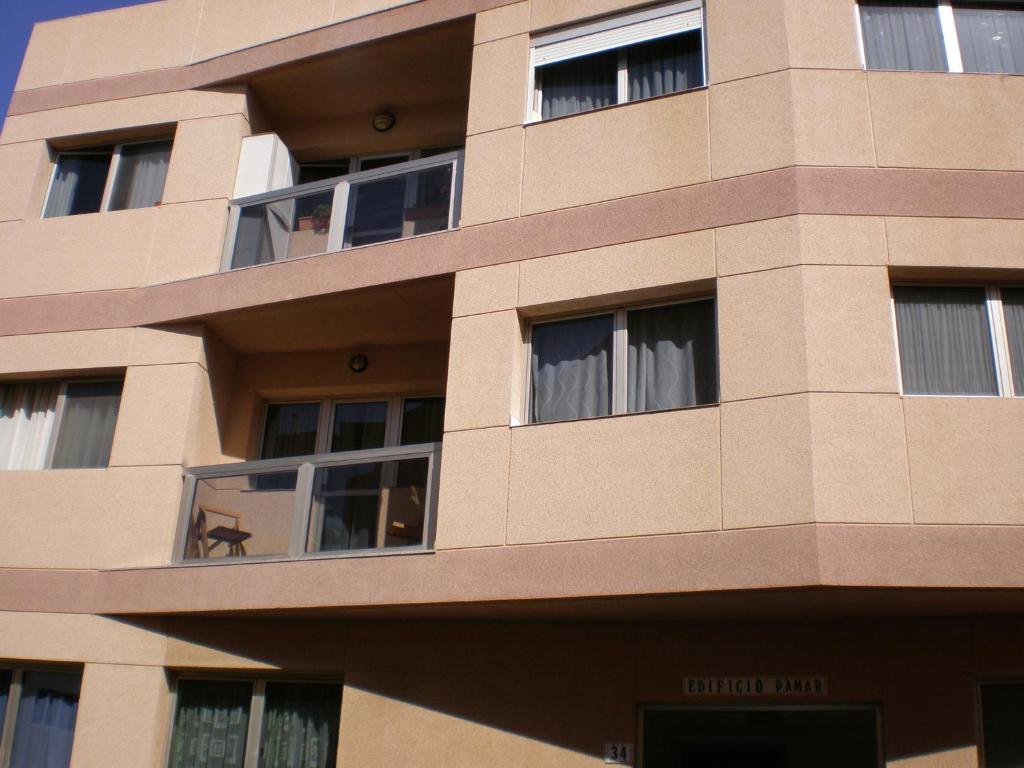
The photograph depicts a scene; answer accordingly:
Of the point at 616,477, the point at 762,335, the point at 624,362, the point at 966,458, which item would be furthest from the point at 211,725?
the point at 966,458

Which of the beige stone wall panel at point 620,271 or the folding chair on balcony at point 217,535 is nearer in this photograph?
the beige stone wall panel at point 620,271

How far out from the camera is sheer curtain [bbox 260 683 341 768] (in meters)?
10.6

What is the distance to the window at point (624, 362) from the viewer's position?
9.39 metres

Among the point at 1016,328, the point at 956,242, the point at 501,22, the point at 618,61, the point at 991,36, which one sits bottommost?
the point at 1016,328

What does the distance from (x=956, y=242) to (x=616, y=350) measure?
3092 millimetres

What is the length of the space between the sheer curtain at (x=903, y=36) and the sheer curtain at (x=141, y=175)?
8.65 metres

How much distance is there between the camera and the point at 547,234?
1023 cm

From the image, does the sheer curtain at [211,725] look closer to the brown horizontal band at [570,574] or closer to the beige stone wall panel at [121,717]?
the beige stone wall panel at [121,717]

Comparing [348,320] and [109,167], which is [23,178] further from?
[348,320]

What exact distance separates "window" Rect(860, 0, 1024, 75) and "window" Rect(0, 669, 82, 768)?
10597 millimetres

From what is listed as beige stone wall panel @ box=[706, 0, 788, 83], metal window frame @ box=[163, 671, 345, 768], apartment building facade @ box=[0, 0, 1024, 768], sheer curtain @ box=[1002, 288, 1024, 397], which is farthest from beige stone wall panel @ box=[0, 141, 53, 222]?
sheer curtain @ box=[1002, 288, 1024, 397]

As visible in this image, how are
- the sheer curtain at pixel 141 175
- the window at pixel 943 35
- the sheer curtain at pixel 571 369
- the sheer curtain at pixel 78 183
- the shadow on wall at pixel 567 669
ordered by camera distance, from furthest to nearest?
1. the sheer curtain at pixel 78 183
2. the sheer curtain at pixel 141 175
3. the window at pixel 943 35
4. the sheer curtain at pixel 571 369
5. the shadow on wall at pixel 567 669

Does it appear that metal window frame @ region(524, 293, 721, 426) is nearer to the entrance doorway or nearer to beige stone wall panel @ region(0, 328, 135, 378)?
the entrance doorway

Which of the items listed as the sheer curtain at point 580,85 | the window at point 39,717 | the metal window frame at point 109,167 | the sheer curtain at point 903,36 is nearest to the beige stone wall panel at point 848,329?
the sheer curtain at point 903,36
